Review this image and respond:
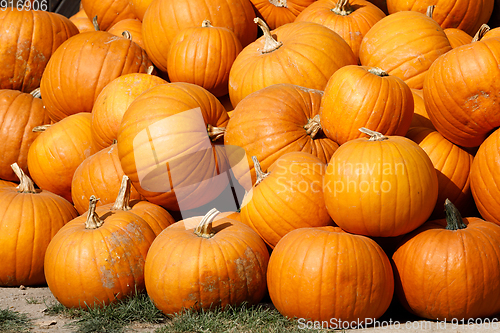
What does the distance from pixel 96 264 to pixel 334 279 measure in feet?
5.31

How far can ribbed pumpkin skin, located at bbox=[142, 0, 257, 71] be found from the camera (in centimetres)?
479

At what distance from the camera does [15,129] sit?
16.1 feet

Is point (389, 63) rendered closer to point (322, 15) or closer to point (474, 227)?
point (322, 15)

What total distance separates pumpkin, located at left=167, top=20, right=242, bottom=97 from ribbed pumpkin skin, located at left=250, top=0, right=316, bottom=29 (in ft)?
3.28

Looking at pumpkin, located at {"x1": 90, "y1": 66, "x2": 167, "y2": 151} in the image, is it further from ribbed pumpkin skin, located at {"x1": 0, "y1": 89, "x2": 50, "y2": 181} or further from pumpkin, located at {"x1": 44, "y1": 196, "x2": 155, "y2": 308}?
pumpkin, located at {"x1": 44, "y1": 196, "x2": 155, "y2": 308}

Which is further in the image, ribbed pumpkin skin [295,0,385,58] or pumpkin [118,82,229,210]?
ribbed pumpkin skin [295,0,385,58]

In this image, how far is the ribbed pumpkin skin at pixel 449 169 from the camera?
3.45 metres

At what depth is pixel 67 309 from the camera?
10.7ft

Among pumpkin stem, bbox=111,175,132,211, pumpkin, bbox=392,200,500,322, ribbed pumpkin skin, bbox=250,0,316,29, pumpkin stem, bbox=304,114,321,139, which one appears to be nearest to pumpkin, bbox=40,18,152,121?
ribbed pumpkin skin, bbox=250,0,316,29

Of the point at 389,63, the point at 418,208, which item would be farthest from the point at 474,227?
the point at 389,63

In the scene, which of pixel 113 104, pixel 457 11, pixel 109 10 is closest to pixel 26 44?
pixel 109 10

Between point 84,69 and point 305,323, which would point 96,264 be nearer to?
point 305,323

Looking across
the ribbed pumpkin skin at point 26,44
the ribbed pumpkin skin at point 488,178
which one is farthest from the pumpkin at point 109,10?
the ribbed pumpkin skin at point 488,178

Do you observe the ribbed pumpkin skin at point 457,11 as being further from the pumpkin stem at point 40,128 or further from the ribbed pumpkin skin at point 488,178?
the pumpkin stem at point 40,128
